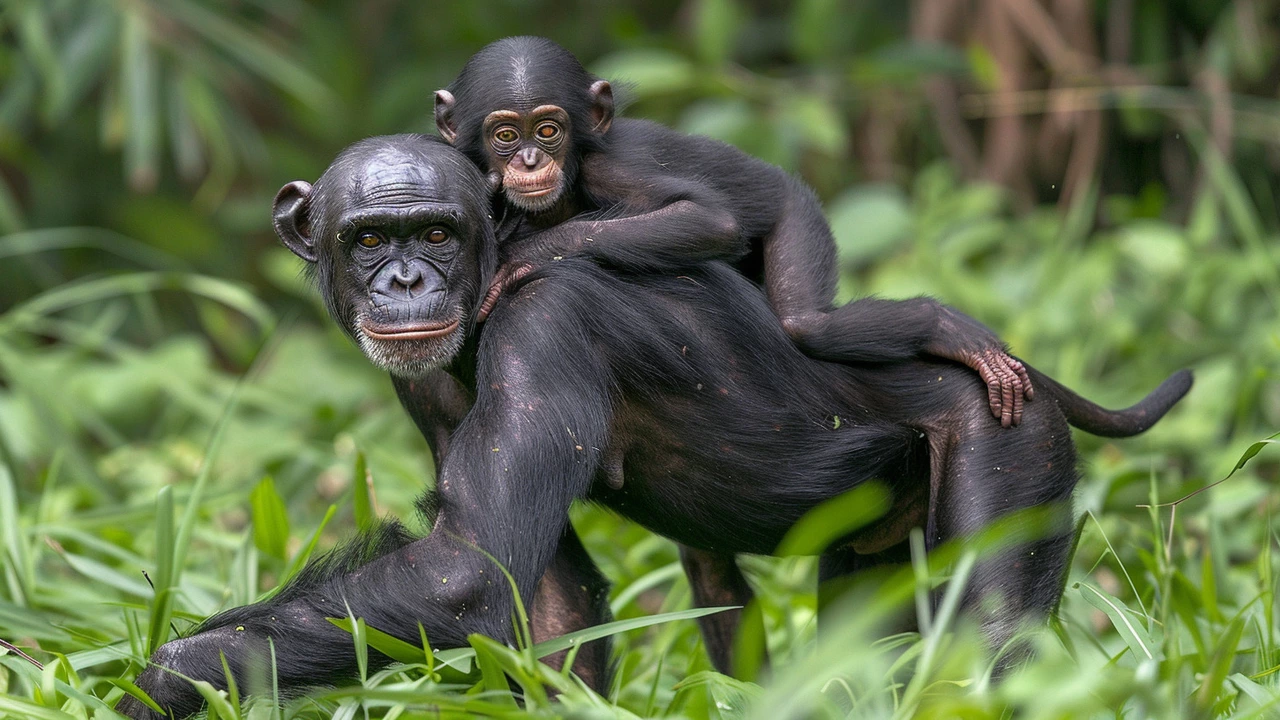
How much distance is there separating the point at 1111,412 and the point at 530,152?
6.07 feet

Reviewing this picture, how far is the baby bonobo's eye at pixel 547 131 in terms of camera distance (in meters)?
3.81

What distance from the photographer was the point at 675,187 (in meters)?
3.70

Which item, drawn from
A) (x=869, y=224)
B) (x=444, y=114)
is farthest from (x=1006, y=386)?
(x=869, y=224)

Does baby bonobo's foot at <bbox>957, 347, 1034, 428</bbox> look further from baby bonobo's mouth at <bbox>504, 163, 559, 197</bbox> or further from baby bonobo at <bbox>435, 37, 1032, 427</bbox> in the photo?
baby bonobo's mouth at <bbox>504, 163, 559, 197</bbox>

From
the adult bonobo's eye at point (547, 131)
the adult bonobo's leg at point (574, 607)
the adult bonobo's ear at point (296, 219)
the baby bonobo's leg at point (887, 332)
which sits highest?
the adult bonobo's eye at point (547, 131)

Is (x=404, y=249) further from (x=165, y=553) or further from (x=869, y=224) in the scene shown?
(x=869, y=224)

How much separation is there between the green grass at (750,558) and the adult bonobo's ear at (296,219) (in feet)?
2.50

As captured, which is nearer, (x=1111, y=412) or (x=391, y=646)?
(x=391, y=646)

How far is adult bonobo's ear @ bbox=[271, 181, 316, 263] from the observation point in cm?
354

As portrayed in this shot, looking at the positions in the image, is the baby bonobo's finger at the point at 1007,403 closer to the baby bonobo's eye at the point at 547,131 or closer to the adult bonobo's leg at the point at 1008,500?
the adult bonobo's leg at the point at 1008,500

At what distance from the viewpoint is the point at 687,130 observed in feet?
25.5

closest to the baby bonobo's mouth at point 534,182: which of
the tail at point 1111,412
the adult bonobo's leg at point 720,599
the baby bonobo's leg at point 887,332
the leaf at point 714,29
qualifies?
the baby bonobo's leg at point 887,332

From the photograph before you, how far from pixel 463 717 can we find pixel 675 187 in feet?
5.60

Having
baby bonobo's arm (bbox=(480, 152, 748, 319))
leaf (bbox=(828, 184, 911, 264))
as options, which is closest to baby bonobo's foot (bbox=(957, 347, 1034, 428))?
baby bonobo's arm (bbox=(480, 152, 748, 319))
